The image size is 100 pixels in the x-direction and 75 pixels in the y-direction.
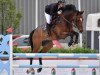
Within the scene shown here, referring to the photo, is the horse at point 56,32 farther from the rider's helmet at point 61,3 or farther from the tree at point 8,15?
the tree at point 8,15

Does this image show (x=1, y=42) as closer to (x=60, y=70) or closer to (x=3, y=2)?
(x=60, y=70)

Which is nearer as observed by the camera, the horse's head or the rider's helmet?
the horse's head

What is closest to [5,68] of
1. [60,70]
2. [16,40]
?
[60,70]

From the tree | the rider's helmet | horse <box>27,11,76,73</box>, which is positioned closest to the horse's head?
horse <box>27,11,76,73</box>

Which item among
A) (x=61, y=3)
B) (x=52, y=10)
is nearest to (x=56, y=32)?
(x=52, y=10)

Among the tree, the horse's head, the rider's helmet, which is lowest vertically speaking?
the tree

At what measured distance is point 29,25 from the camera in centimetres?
2300

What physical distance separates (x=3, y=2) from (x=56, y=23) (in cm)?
991

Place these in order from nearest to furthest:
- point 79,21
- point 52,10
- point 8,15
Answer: point 79,21, point 52,10, point 8,15

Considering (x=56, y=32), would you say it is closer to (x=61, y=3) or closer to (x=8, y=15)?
(x=61, y=3)

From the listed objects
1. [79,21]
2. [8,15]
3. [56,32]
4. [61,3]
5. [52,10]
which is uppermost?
[61,3]

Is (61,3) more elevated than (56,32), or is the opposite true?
(61,3)

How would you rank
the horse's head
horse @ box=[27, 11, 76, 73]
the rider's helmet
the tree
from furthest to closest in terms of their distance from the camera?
1. the tree
2. horse @ box=[27, 11, 76, 73]
3. the rider's helmet
4. the horse's head

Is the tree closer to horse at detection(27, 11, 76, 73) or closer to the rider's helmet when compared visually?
horse at detection(27, 11, 76, 73)
